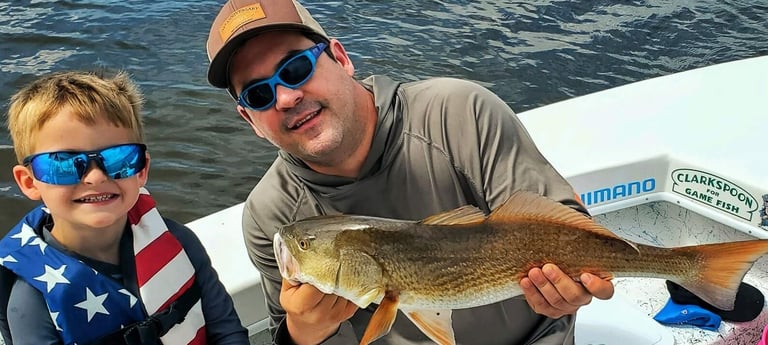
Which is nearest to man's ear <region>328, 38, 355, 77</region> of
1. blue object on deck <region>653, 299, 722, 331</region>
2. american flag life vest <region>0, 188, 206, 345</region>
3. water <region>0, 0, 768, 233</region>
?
american flag life vest <region>0, 188, 206, 345</region>

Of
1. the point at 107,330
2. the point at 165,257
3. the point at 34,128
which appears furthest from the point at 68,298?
the point at 34,128

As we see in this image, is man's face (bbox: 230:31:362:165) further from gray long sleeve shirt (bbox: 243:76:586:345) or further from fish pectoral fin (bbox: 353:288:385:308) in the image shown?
fish pectoral fin (bbox: 353:288:385:308)

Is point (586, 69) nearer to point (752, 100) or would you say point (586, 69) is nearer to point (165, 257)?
point (752, 100)

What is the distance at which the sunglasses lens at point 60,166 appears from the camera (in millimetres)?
2381

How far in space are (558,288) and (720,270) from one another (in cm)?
42

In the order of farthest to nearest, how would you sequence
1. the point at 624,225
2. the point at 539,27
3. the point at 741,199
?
1. the point at 539,27
2. the point at 624,225
3. the point at 741,199

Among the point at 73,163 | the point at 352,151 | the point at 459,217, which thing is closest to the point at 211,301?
the point at 73,163

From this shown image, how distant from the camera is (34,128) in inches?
95.7

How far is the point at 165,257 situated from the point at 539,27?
25.0 ft

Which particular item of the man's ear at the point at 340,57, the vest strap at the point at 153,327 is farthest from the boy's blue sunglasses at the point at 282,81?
the vest strap at the point at 153,327

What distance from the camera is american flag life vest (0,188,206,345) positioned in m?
2.44

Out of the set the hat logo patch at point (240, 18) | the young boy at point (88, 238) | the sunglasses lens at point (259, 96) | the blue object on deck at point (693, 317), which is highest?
the hat logo patch at point (240, 18)

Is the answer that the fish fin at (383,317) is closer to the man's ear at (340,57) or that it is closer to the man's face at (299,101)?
A: the man's face at (299,101)

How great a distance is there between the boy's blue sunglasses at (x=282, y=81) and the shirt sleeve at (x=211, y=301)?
746mm
